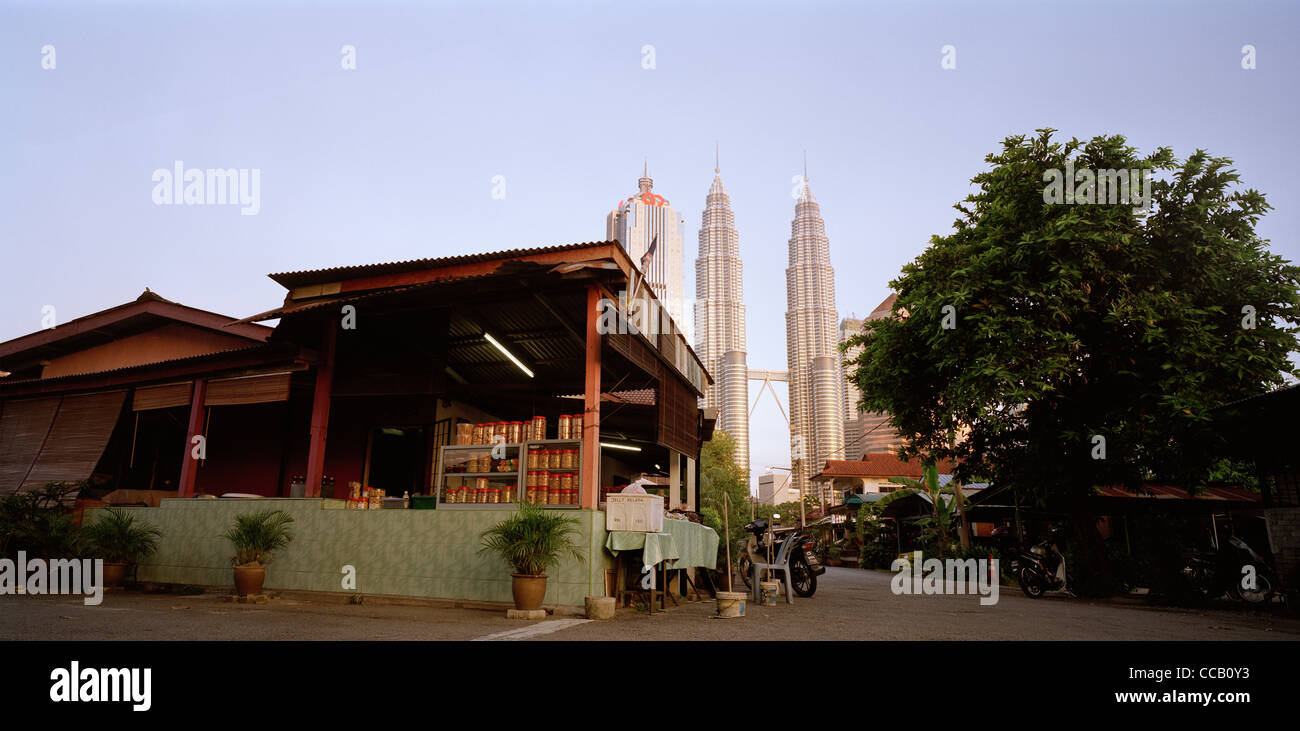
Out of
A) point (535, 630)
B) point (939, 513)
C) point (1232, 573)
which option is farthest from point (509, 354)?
point (939, 513)

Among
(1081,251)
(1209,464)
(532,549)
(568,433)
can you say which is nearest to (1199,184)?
(1081,251)

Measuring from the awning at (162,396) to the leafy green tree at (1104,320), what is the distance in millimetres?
15297

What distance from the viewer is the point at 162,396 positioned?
14.0 metres

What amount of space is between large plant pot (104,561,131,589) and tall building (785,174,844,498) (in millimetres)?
132238

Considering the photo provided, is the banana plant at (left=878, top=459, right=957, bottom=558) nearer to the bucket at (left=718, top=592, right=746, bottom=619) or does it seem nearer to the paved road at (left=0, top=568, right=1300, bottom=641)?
the paved road at (left=0, top=568, right=1300, bottom=641)

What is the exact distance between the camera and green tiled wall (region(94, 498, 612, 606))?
8.62 meters

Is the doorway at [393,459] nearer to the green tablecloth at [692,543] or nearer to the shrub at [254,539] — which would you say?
the shrub at [254,539]

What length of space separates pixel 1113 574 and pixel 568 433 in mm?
12506

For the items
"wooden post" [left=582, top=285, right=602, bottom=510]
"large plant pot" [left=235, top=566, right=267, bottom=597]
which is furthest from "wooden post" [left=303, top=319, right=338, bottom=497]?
"wooden post" [left=582, top=285, right=602, bottom=510]

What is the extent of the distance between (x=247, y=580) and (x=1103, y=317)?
605 inches

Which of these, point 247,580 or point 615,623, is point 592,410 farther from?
point 247,580
